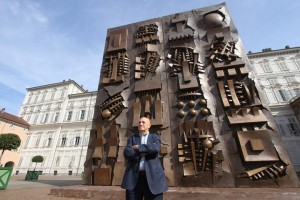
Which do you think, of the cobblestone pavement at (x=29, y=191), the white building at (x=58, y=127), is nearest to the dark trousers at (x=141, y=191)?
the cobblestone pavement at (x=29, y=191)

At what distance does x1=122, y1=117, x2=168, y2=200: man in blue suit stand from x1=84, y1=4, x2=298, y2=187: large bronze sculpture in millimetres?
2810

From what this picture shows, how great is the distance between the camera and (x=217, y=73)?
19.2 ft

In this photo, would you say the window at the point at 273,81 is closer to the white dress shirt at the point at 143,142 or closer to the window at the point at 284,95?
the window at the point at 284,95

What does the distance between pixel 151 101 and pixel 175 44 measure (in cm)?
279

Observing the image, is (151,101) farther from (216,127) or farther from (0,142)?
(0,142)

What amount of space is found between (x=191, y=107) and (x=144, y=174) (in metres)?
3.74

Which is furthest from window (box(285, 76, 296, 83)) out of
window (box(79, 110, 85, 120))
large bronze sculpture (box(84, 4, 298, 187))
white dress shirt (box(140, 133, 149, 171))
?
window (box(79, 110, 85, 120))

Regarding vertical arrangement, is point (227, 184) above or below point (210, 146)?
below

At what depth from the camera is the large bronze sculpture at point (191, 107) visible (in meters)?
4.48

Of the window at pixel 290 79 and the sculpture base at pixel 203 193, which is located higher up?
the window at pixel 290 79

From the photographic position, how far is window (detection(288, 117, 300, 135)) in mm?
22578

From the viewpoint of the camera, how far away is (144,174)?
7.18 ft

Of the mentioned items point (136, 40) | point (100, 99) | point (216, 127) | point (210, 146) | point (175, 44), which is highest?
point (136, 40)

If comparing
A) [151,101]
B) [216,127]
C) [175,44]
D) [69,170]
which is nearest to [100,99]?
[151,101]
